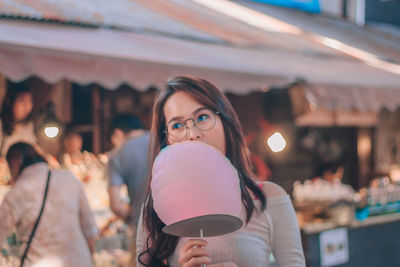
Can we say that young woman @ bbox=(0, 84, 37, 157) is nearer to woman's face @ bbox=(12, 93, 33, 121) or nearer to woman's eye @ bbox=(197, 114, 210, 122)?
woman's face @ bbox=(12, 93, 33, 121)

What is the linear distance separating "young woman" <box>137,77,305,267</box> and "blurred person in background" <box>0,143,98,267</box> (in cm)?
178

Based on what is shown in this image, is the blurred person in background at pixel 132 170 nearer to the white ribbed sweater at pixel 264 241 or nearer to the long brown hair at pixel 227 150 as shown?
the long brown hair at pixel 227 150

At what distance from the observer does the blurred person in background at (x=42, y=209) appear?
3467mm

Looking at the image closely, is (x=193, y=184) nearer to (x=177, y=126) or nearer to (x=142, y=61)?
(x=177, y=126)

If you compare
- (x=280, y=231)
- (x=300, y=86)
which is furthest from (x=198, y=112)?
(x=300, y=86)

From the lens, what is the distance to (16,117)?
5.41m

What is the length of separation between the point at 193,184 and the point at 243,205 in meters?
0.36

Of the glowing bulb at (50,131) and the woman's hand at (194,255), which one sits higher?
the glowing bulb at (50,131)

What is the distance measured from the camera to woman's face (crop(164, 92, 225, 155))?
1811mm

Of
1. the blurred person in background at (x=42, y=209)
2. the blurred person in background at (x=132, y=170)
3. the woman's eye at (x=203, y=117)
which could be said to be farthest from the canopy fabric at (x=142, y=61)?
the woman's eye at (x=203, y=117)

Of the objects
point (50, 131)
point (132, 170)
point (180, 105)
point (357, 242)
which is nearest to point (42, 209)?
point (132, 170)

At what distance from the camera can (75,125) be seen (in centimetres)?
658

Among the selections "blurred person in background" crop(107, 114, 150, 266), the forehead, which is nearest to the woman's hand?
the forehead

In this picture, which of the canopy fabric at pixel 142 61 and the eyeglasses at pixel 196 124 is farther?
the canopy fabric at pixel 142 61
